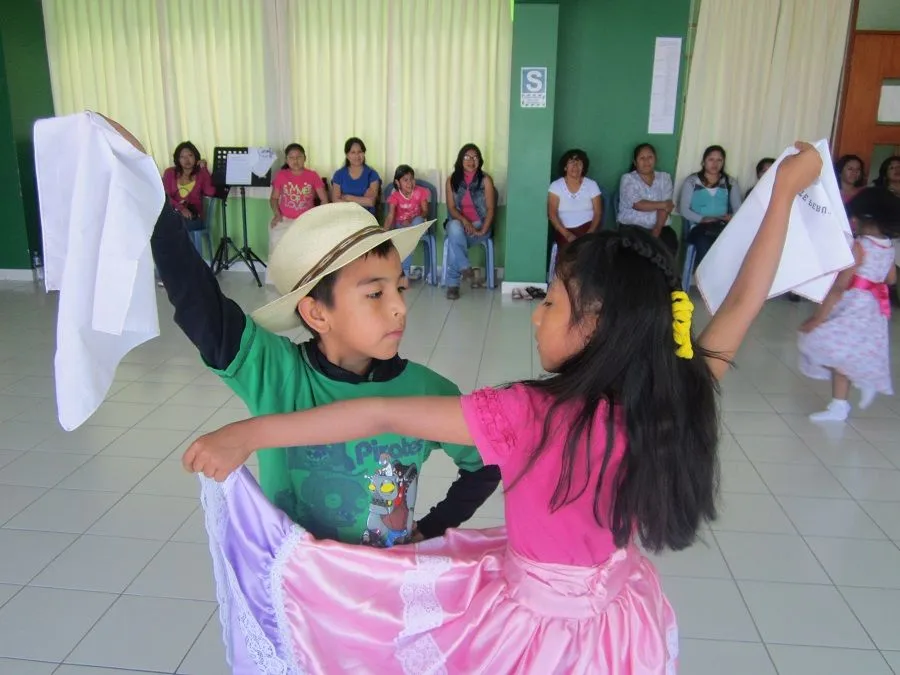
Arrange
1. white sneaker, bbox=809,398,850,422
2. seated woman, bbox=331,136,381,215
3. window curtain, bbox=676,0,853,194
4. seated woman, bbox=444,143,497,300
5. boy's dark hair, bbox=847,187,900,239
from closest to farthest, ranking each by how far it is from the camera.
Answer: boy's dark hair, bbox=847,187,900,239 < white sneaker, bbox=809,398,850,422 < window curtain, bbox=676,0,853,194 < seated woman, bbox=444,143,497,300 < seated woman, bbox=331,136,381,215

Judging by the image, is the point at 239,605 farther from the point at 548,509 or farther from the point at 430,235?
the point at 430,235

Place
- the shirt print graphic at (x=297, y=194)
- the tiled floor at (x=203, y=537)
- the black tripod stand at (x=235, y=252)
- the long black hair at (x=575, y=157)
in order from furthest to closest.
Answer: the black tripod stand at (x=235, y=252) < the shirt print graphic at (x=297, y=194) < the long black hair at (x=575, y=157) < the tiled floor at (x=203, y=537)

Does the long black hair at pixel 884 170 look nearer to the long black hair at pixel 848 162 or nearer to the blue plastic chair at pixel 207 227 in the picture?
the long black hair at pixel 848 162

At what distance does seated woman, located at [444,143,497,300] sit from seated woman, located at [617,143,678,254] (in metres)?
1.17

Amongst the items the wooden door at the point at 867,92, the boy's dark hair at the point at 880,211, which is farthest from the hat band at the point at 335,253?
the wooden door at the point at 867,92

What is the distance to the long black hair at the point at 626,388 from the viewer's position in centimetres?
104

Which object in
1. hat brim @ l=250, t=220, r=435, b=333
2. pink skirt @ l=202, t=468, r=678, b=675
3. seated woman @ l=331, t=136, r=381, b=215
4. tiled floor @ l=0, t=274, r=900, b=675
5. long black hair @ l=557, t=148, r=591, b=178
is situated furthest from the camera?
seated woman @ l=331, t=136, r=381, b=215

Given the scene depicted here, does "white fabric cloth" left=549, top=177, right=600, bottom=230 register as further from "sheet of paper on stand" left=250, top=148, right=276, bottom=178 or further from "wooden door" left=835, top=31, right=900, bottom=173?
"sheet of paper on stand" left=250, top=148, right=276, bottom=178

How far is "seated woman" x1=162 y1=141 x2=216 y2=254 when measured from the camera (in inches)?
276

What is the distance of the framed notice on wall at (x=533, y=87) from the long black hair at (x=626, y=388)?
566cm

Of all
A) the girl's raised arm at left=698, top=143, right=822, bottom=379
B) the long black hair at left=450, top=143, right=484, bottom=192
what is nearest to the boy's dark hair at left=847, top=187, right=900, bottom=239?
the girl's raised arm at left=698, top=143, right=822, bottom=379

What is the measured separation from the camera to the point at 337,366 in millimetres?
1336

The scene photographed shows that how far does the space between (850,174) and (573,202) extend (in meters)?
2.29

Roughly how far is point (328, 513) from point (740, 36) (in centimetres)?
659
